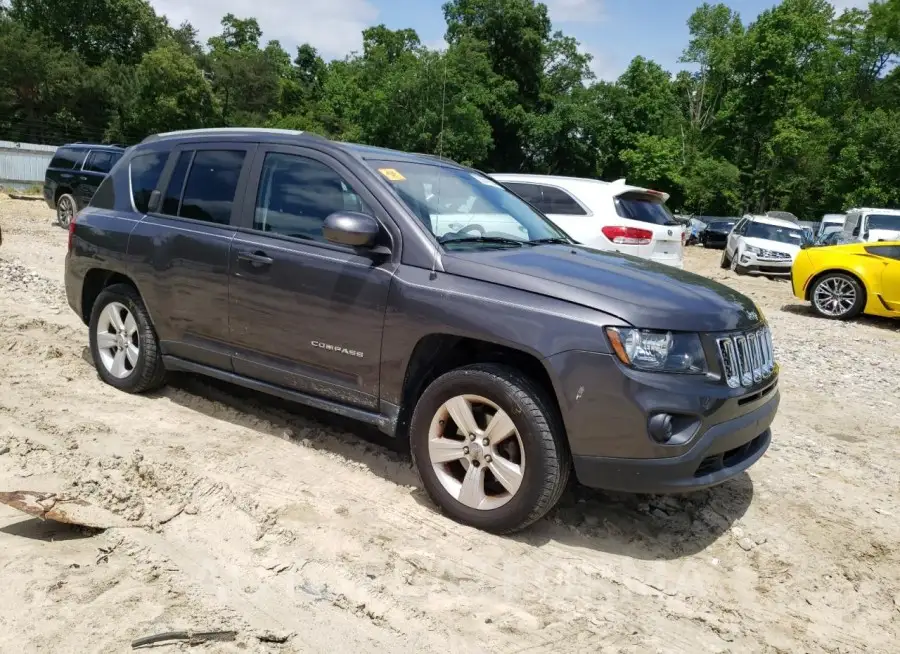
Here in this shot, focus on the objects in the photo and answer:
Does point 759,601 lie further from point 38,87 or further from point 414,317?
point 38,87

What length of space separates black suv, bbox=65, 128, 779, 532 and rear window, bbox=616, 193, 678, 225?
14.3 feet

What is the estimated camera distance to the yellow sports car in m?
10.9

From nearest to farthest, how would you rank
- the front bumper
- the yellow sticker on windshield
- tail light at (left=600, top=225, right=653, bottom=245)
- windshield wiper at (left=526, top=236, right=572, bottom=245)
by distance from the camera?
the front bumper → the yellow sticker on windshield → windshield wiper at (left=526, top=236, right=572, bottom=245) → tail light at (left=600, top=225, right=653, bottom=245)

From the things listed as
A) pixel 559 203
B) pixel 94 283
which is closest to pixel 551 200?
pixel 559 203

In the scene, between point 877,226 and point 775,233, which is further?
point 775,233

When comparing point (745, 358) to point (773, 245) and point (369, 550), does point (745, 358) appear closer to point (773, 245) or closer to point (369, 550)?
point (369, 550)

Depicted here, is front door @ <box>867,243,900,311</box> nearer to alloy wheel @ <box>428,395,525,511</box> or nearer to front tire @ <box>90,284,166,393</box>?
alloy wheel @ <box>428,395,525,511</box>

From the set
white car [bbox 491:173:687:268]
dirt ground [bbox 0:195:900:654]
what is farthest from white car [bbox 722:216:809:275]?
dirt ground [bbox 0:195:900:654]

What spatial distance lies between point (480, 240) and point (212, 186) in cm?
186

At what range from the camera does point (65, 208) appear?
16.1 metres

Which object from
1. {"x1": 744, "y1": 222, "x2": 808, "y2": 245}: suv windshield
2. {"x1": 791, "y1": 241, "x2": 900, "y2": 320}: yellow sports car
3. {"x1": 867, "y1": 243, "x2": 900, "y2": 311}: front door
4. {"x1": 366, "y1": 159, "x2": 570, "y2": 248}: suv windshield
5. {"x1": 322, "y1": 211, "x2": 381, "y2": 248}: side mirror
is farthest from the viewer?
{"x1": 744, "y1": 222, "x2": 808, "y2": 245}: suv windshield

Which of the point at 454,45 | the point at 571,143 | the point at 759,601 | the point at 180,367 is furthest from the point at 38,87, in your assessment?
the point at 759,601

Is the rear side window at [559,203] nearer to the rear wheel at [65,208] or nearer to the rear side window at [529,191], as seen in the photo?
the rear side window at [529,191]

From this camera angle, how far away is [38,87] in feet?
165
